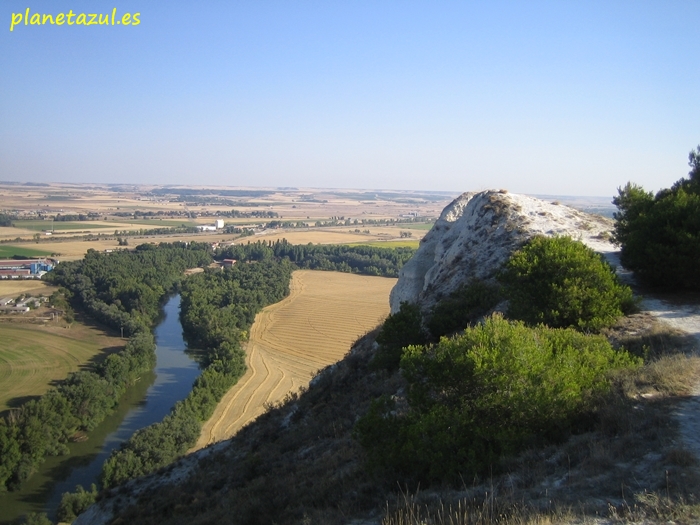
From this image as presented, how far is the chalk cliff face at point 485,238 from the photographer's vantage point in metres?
16.3

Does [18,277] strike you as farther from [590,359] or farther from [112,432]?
[590,359]

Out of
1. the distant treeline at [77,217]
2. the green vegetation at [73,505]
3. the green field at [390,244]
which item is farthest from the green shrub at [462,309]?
the distant treeline at [77,217]

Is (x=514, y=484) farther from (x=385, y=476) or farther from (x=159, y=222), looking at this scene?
(x=159, y=222)

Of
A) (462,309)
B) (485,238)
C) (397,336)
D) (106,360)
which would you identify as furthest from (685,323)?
(106,360)

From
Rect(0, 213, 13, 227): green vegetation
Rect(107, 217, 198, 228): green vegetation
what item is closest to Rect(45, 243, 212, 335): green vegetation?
Rect(107, 217, 198, 228): green vegetation

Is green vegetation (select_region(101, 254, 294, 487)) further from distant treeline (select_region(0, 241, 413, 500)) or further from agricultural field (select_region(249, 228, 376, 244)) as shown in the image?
agricultural field (select_region(249, 228, 376, 244))

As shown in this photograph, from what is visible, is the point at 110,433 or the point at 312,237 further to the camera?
the point at 312,237

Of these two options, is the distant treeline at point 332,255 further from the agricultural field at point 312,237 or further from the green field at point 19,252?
the green field at point 19,252

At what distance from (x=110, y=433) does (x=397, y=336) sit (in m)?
22.3

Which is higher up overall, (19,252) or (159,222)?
(159,222)

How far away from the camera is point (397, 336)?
11992mm

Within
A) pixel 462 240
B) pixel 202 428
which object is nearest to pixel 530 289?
pixel 462 240

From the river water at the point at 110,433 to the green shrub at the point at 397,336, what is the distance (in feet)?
55.7

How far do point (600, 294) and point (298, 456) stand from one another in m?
6.76
